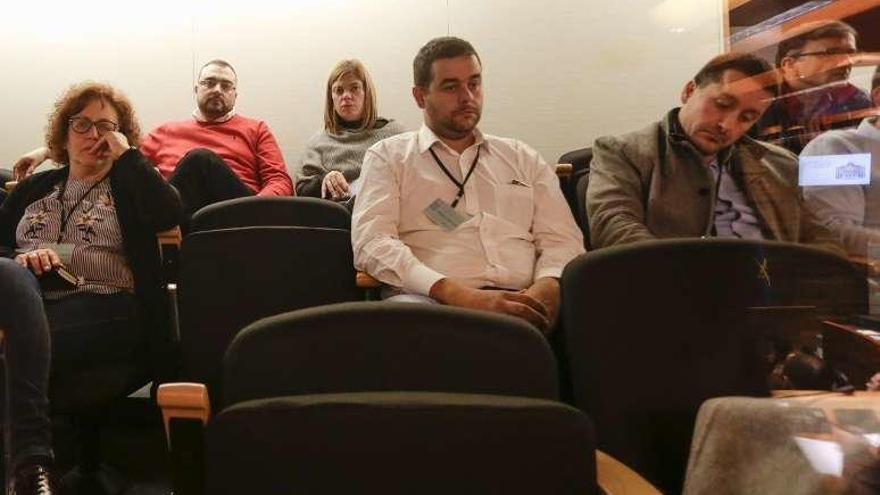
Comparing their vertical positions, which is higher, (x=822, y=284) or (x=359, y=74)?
(x=359, y=74)

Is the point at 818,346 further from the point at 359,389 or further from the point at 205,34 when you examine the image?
the point at 205,34

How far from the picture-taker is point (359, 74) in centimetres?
289

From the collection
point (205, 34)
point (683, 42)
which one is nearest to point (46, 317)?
point (205, 34)

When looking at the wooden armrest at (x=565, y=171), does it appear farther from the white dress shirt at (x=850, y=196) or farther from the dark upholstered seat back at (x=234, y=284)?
the dark upholstered seat back at (x=234, y=284)

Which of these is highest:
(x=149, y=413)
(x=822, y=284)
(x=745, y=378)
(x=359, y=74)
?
(x=359, y=74)

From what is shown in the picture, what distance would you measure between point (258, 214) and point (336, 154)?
104 centimetres

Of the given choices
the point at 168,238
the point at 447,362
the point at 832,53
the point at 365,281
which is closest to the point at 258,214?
the point at 168,238

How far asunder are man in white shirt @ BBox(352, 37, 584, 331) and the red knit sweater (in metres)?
1.20

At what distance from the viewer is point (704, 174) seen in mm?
1758

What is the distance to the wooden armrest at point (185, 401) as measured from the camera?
742 millimetres

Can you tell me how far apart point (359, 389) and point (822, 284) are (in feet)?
2.55

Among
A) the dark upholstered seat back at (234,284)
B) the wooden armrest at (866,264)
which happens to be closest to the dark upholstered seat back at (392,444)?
the wooden armrest at (866,264)

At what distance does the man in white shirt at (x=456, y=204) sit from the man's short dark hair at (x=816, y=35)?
78cm

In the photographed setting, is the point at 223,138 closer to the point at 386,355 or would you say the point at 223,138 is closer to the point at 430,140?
the point at 430,140
